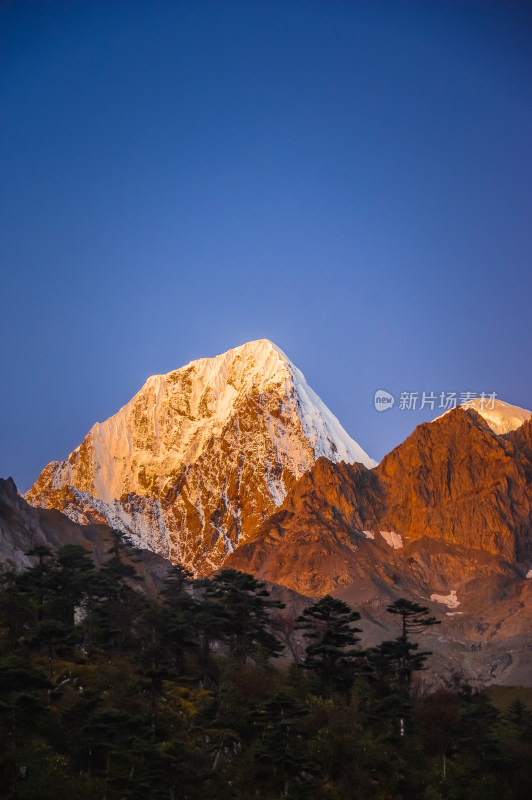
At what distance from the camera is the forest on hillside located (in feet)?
190

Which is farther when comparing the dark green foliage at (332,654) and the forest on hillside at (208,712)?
the dark green foliage at (332,654)

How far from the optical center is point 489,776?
71.4 m

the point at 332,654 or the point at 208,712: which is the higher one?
the point at 332,654

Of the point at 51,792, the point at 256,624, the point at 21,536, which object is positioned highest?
the point at 21,536

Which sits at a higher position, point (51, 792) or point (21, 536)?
point (21, 536)

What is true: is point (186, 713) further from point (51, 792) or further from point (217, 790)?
point (51, 792)

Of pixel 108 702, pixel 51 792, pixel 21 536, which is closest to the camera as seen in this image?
pixel 51 792

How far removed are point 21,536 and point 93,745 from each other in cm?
13345

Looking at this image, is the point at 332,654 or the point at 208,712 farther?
the point at 332,654

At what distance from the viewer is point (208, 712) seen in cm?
6819

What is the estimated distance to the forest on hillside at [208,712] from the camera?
190 feet

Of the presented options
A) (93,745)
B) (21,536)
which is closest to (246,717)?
(93,745)

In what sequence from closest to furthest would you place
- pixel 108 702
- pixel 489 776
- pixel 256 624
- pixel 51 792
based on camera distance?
pixel 51 792
pixel 108 702
pixel 489 776
pixel 256 624

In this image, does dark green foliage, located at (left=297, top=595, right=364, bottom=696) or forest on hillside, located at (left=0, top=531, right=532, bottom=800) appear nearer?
forest on hillside, located at (left=0, top=531, right=532, bottom=800)
